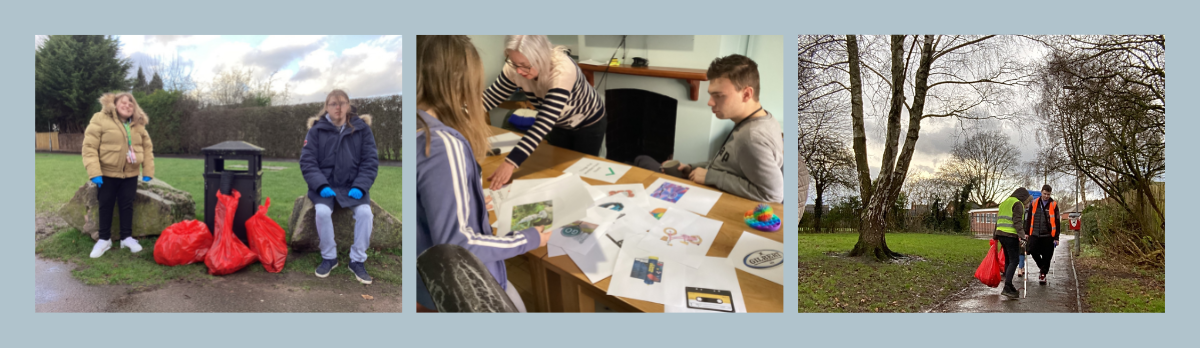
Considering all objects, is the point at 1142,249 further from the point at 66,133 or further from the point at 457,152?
the point at 66,133

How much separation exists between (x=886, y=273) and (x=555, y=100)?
6.54 ft

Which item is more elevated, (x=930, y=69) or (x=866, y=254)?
(x=930, y=69)

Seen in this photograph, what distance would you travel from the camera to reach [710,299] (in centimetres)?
393

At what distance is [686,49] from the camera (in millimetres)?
3998

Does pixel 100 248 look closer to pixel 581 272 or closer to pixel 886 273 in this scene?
pixel 581 272

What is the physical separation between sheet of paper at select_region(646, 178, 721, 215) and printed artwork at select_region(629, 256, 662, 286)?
0.33 meters

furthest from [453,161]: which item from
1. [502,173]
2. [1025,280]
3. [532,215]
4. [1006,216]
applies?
[1025,280]

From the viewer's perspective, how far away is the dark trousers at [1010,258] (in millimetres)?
4168

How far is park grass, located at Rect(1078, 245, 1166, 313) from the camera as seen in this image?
13.6 ft

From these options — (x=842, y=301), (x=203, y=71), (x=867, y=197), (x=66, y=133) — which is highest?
(x=203, y=71)

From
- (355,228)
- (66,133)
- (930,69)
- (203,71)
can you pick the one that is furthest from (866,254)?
(66,133)

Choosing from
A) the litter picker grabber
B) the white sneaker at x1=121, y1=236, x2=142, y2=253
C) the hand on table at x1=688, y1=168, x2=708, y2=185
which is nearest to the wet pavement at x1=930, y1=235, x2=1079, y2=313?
the litter picker grabber

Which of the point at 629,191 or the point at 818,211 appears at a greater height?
the point at 629,191

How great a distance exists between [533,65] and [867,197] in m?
1.93
